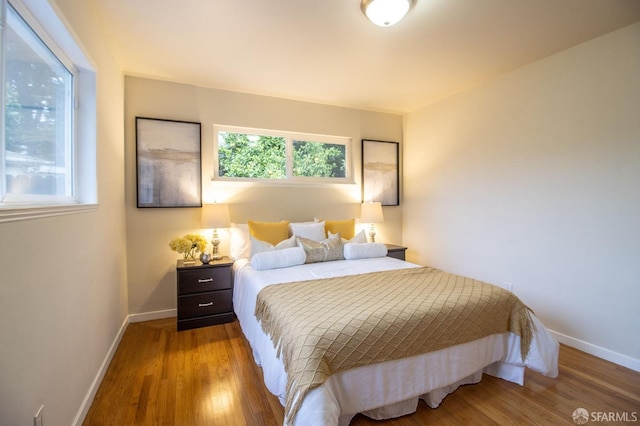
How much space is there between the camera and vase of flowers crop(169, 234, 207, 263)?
2.80 meters

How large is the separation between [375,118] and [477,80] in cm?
136

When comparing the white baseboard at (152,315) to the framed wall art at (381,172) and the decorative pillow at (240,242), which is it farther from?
the framed wall art at (381,172)

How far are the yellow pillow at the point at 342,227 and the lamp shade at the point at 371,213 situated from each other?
0.63ft

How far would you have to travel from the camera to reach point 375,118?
412 centimetres

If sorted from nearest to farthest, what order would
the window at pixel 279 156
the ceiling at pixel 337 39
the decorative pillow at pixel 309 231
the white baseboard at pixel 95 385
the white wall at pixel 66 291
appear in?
1. the white wall at pixel 66 291
2. the white baseboard at pixel 95 385
3. the ceiling at pixel 337 39
4. the decorative pillow at pixel 309 231
5. the window at pixel 279 156

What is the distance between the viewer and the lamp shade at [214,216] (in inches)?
116

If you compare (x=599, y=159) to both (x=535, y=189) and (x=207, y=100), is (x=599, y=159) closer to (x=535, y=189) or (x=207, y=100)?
(x=535, y=189)

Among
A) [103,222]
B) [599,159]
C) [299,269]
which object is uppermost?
[599,159]

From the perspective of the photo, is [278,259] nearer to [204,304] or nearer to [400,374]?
[204,304]

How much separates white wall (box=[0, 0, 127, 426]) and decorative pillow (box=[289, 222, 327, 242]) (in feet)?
5.55

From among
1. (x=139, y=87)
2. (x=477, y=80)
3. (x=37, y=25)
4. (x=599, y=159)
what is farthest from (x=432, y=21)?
(x=139, y=87)

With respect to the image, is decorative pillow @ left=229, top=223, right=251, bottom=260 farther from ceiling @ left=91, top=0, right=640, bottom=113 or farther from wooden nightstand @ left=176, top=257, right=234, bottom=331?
ceiling @ left=91, top=0, right=640, bottom=113

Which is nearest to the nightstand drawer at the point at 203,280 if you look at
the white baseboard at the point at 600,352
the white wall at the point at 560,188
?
the white wall at the point at 560,188

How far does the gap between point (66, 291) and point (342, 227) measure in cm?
266
